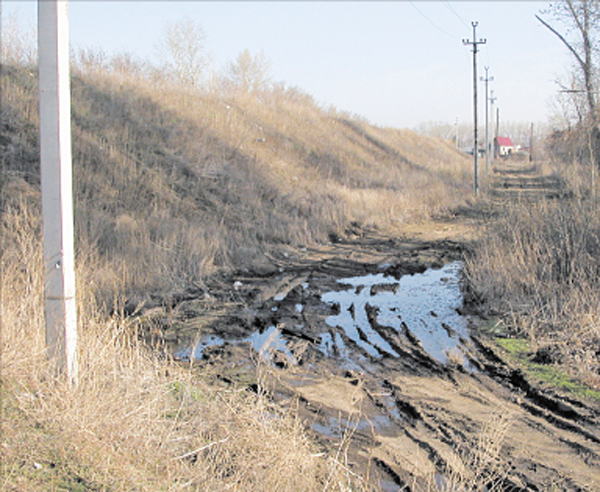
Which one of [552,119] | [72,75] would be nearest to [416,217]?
[552,119]

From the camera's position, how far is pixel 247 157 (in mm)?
22109

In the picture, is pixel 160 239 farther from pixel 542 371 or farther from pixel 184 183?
pixel 542 371

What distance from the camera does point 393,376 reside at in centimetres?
557

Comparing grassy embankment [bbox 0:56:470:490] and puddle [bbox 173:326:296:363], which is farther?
puddle [bbox 173:326:296:363]

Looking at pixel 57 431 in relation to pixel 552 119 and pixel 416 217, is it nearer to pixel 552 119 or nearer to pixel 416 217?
pixel 552 119

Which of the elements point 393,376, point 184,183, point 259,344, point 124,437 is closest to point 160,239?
point 259,344

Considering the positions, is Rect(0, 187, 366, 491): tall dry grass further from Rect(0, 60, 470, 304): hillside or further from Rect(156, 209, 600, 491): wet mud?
Rect(0, 60, 470, 304): hillside

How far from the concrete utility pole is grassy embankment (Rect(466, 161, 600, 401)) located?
4.55 metres

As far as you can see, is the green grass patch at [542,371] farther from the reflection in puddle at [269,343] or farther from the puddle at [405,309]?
the reflection in puddle at [269,343]

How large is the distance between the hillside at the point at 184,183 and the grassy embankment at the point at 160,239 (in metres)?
0.07

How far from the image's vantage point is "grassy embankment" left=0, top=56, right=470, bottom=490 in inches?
126

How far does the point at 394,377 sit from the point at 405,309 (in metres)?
2.92

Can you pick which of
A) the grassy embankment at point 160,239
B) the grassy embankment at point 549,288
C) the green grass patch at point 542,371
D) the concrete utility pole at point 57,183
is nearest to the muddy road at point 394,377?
the green grass patch at point 542,371

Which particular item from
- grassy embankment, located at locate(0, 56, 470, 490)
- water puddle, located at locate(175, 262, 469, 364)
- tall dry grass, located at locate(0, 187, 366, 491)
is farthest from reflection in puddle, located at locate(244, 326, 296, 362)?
tall dry grass, located at locate(0, 187, 366, 491)
